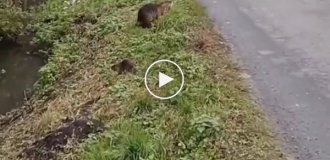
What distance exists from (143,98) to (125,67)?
158 cm

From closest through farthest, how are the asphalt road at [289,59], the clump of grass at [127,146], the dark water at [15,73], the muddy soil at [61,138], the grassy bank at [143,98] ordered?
1. the clump of grass at [127,146]
2. the grassy bank at [143,98]
3. the asphalt road at [289,59]
4. the muddy soil at [61,138]
5. the dark water at [15,73]

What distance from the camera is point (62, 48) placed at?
11.3 metres

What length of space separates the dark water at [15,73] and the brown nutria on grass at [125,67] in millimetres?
2103

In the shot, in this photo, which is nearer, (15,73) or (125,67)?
(125,67)

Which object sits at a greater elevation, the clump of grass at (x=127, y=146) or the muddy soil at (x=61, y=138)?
the clump of grass at (x=127, y=146)

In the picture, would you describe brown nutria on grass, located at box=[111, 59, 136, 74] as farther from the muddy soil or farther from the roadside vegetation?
the roadside vegetation

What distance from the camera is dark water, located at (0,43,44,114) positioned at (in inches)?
408

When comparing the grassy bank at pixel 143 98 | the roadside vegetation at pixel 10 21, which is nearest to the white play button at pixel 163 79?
the grassy bank at pixel 143 98

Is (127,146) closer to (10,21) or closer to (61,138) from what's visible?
(61,138)

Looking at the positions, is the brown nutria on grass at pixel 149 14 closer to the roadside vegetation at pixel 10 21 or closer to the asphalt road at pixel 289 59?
the asphalt road at pixel 289 59

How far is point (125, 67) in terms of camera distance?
8.54 meters

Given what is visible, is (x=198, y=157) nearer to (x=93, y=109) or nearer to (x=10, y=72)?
(x=93, y=109)

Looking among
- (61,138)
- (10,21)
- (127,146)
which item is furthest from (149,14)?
(127,146)

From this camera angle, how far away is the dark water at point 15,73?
10352 mm
